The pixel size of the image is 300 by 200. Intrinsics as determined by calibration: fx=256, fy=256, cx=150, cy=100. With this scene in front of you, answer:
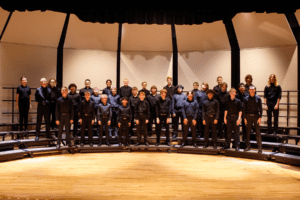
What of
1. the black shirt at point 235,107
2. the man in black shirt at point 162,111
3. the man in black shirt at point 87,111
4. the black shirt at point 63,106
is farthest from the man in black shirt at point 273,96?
the black shirt at point 63,106

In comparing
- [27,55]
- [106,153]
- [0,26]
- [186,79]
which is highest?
[0,26]

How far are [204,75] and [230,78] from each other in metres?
0.87

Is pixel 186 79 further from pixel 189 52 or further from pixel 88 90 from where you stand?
pixel 88 90

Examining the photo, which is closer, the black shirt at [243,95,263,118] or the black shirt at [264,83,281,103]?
the black shirt at [243,95,263,118]

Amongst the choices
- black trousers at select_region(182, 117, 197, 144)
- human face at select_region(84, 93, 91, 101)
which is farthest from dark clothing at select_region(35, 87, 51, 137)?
black trousers at select_region(182, 117, 197, 144)

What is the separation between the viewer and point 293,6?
536 centimetres

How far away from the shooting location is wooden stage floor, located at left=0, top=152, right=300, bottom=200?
3.65m

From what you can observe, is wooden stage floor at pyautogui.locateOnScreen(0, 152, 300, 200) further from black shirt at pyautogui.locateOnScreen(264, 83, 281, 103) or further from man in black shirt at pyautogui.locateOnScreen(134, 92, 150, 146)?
black shirt at pyautogui.locateOnScreen(264, 83, 281, 103)

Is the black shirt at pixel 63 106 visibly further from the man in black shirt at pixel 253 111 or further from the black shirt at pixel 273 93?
the black shirt at pixel 273 93

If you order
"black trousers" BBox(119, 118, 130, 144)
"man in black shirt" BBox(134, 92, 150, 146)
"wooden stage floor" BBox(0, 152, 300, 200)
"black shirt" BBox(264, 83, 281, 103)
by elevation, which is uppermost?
"black shirt" BBox(264, 83, 281, 103)

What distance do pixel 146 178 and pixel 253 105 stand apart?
321 cm

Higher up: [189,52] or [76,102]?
[189,52]

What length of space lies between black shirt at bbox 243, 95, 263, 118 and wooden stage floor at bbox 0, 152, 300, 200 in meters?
1.15

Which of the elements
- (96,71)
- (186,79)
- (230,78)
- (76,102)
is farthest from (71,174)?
(230,78)
